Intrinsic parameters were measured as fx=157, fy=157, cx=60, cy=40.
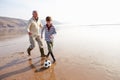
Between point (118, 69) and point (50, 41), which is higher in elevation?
point (50, 41)

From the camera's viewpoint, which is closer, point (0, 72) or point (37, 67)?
point (0, 72)

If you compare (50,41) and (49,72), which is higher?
(50,41)

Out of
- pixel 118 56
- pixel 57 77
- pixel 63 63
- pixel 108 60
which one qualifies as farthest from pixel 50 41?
pixel 118 56

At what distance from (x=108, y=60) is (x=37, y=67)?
9.66ft

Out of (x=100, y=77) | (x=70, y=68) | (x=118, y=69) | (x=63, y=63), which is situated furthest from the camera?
(x=63, y=63)

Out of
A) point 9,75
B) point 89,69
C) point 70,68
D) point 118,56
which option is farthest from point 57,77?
point 118,56

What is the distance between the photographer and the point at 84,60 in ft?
22.3

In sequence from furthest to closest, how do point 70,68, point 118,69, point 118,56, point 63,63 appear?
point 118,56
point 63,63
point 70,68
point 118,69

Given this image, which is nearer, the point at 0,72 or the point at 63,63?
the point at 0,72

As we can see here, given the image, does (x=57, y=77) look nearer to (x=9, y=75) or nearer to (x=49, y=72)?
(x=49, y=72)

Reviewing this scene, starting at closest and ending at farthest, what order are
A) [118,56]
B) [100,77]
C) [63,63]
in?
[100,77] → [63,63] → [118,56]

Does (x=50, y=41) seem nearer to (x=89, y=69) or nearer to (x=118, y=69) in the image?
(x=89, y=69)

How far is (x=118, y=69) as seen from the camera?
17.9 feet

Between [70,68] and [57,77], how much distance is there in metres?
0.92
